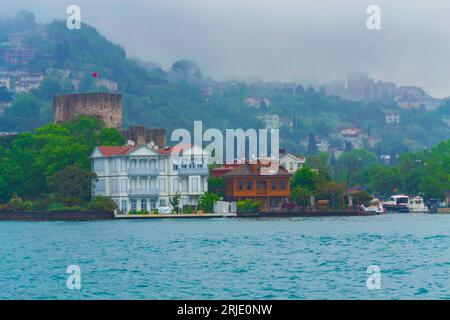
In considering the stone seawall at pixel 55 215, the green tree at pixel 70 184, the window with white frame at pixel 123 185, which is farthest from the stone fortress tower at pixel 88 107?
the stone seawall at pixel 55 215

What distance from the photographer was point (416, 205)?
110250mm

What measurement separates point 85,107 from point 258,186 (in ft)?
79.4

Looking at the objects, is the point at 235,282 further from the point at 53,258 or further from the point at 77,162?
the point at 77,162

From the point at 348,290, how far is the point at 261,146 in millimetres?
107995

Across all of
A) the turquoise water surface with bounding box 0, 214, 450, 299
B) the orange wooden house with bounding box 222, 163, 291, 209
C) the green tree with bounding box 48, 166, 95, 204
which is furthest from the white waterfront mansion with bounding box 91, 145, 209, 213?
the turquoise water surface with bounding box 0, 214, 450, 299

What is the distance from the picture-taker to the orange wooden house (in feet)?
316

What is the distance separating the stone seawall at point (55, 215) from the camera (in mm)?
88750

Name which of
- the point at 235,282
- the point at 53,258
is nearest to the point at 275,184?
the point at 53,258

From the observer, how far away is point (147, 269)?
144 feet

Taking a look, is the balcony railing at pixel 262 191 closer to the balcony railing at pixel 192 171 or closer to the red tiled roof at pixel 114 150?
the balcony railing at pixel 192 171

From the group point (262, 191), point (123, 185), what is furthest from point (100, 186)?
point (262, 191)

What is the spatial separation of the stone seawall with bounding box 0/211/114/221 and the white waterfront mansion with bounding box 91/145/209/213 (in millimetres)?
4880

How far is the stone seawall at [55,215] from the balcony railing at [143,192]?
4.68 m

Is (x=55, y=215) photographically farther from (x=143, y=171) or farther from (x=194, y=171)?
(x=194, y=171)
